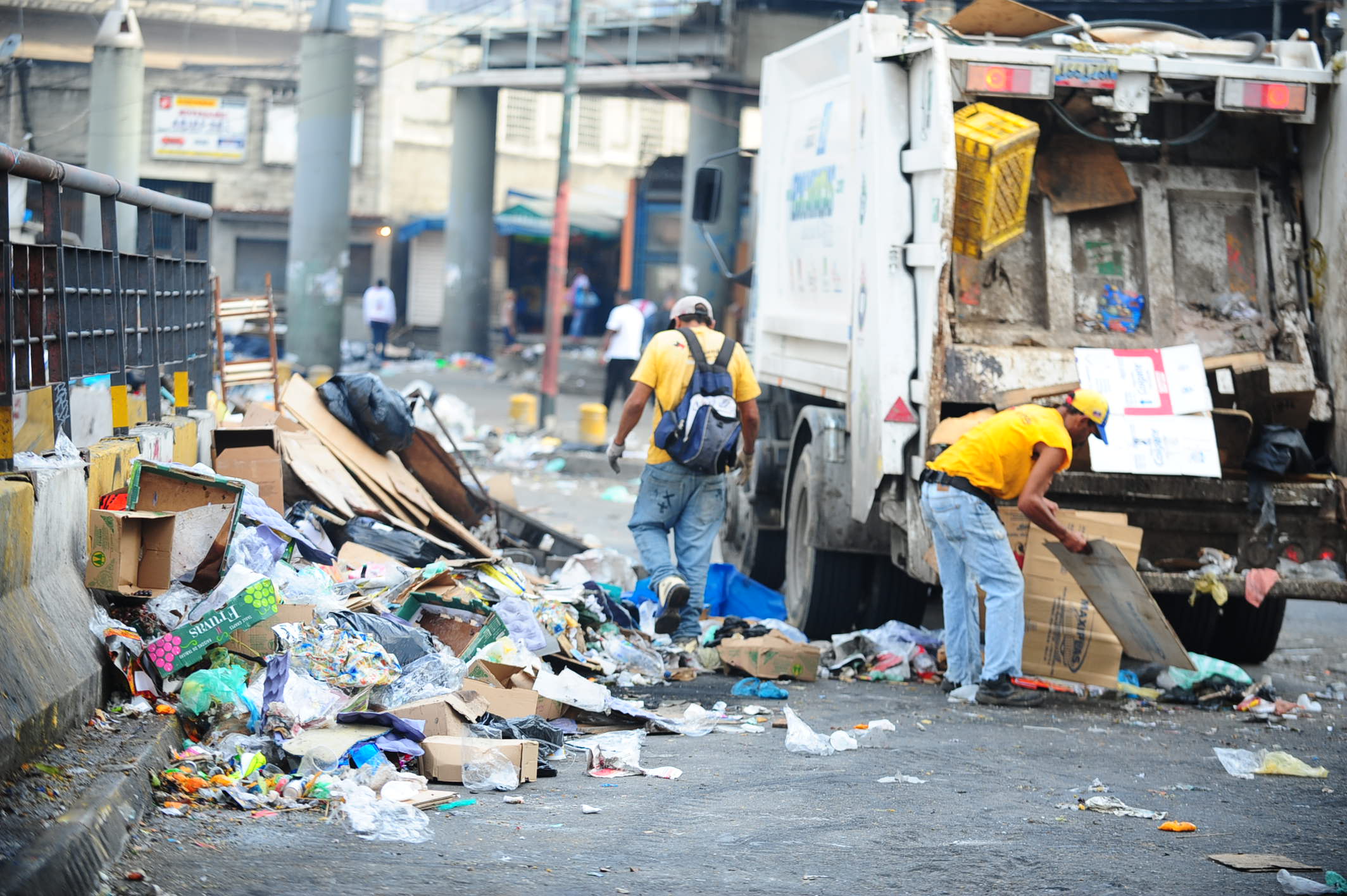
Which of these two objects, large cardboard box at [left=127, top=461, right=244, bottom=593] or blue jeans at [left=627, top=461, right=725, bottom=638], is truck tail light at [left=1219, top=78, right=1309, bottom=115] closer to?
blue jeans at [left=627, top=461, right=725, bottom=638]

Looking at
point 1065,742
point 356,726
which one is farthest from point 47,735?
point 1065,742

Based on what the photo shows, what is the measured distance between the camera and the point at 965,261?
6.39m

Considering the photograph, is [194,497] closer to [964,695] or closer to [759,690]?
[759,690]

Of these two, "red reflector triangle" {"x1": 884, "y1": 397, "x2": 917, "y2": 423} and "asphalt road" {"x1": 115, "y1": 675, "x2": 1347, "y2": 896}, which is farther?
"red reflector triangle" {"x1": 884, "y1": 397, "x2": 917, "y2": 423}

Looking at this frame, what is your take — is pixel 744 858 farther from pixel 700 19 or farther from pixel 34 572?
pixel 700 19

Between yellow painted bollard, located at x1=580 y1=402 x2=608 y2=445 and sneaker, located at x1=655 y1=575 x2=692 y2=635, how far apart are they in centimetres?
849

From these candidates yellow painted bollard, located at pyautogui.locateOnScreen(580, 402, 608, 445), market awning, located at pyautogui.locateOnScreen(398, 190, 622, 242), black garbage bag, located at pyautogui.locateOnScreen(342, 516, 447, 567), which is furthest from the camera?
market awning, located at pyautogui.locateOnScreen(398, 190, 622, 242)

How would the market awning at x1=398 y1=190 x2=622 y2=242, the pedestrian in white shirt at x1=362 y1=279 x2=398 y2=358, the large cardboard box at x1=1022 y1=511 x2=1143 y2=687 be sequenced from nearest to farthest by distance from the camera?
the large cardboard box at x1=1022 y1=511 x2=1143 y2=687
the pedestrian in white shirt at x1=362 y1=279 x2=398 y2=358
the market awning at x1=398 y1=190 x2=622 y2=242

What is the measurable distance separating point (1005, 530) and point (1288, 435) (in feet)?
4.29

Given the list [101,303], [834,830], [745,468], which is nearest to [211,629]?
[101,303]

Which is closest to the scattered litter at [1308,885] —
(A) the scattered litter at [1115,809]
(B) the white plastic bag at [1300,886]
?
(B) the white plastic bag at [1300,886]

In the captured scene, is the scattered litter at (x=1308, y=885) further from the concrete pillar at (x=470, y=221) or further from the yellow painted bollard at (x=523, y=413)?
the concrete pillar at (x=470, y=221)

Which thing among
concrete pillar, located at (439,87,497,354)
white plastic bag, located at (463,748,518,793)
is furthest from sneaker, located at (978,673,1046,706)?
concrete pillar, located at (439,87,497,354)

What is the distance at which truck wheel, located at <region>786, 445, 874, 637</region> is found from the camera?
23.1 feet
